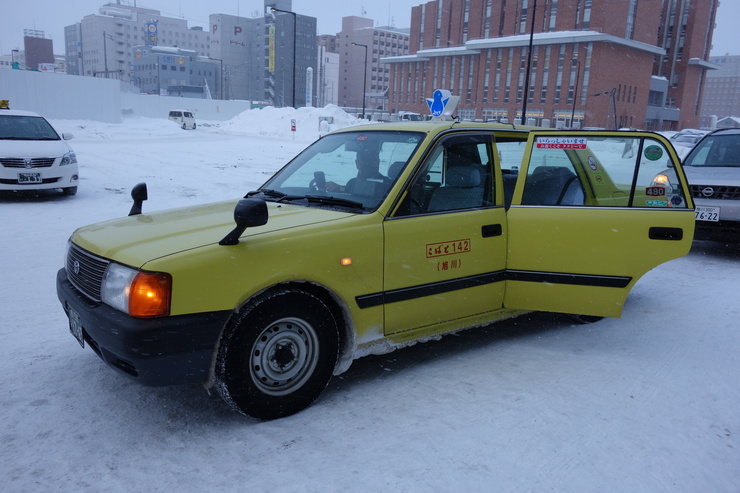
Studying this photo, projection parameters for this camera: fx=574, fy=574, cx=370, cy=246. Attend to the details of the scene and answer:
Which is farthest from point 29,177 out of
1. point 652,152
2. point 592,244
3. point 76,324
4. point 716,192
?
point 716,192

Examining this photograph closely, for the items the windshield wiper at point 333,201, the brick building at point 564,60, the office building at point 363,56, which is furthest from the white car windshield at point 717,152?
the office building at point 363,56

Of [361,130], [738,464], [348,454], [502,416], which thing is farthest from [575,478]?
[361,130]

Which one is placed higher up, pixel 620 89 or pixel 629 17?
pixel 629 17

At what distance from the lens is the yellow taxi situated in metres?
2.97

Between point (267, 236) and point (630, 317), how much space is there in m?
3.82

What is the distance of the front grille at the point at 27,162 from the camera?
1039 cm

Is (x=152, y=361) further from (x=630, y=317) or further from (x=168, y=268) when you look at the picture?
(x=630, y=317)

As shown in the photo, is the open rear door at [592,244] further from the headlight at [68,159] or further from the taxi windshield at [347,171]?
the headlight at [68,159]

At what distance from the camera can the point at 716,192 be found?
25.3 ft

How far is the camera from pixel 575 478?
9.19 feet

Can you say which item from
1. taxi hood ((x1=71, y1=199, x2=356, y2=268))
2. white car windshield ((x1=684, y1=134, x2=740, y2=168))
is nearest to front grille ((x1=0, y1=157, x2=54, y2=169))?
taxi hood ((x1=71, y1=199, x2=356, y2=268))

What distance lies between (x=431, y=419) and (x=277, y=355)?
968 mm

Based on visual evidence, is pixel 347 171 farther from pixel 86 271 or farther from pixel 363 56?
pixel 363 56

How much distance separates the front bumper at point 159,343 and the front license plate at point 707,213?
6.98 metres
